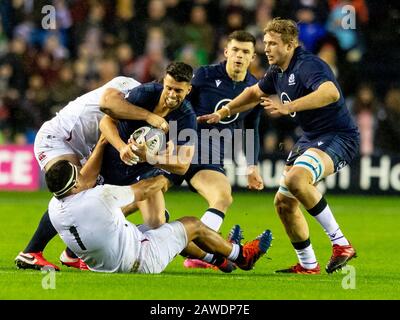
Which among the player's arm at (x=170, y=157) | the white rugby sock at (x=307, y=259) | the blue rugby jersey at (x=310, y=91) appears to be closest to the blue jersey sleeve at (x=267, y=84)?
the blue rugby jersey at (x=310, y=91)

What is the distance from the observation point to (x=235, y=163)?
17531 millimetres

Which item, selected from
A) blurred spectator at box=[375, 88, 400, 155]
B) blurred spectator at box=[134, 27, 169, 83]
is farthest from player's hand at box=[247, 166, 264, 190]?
blurred spectator at box=[375, 88, 400, 155]

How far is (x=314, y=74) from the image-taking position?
980 centimetres

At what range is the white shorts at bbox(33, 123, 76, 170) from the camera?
392 inches

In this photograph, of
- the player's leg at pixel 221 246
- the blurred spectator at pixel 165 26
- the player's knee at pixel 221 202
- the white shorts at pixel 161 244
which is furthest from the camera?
the blurred spectator at pixel 165 26

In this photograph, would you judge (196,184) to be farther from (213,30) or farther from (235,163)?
(213,30)

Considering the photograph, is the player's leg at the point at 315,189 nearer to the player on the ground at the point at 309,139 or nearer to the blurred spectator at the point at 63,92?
the player on the ground at the point at 309,139

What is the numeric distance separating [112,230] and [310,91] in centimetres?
241

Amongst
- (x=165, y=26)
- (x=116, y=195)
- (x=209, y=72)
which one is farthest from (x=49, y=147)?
(x=165, y=26)

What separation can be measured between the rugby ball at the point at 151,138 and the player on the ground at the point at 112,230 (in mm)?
267

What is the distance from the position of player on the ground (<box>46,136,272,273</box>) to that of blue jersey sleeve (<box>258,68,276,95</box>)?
5.52 feet

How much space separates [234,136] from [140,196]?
2376 millimetres

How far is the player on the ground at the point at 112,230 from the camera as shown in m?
8.61

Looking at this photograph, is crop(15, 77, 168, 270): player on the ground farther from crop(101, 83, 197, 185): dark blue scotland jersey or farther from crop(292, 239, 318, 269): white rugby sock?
crop(292, 239, 318, 269): white rugby sock
